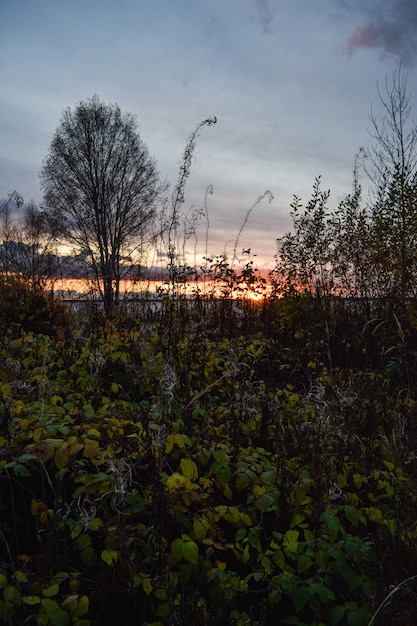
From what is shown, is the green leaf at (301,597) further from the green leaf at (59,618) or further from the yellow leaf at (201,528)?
the green leaf at (59,618)

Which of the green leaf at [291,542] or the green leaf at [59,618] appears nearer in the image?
the green leaf at [59,618]

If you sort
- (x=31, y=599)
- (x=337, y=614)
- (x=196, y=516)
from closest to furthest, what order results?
1. (x=31, y=599)
2. (x=337, y=614)
3. (x=196, y=516)

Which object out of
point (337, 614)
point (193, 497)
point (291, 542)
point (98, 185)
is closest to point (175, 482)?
point (193, 497)

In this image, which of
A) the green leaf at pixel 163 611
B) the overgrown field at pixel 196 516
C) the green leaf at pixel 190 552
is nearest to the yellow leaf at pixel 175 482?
the overgrown field at pixel 196 516

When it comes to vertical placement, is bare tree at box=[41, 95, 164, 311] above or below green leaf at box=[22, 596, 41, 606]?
above

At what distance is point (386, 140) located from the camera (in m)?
10.8

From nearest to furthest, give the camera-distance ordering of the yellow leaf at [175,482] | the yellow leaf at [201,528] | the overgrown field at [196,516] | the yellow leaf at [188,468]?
the overgrown field at [196,516], the yellow leaf at [201,528], the yellow leaf at [175,482], the yellow leaf at [188,468]

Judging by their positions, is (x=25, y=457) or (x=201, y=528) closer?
(x=201, y=528)

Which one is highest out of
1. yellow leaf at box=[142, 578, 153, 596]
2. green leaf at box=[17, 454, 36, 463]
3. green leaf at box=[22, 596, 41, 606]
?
A: green leaf at box=[17, 454, 36, 463]

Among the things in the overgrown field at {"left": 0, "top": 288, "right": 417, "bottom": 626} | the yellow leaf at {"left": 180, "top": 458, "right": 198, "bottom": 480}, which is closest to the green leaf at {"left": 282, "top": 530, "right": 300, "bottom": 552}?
the overgrown field at {"left": 0, "top": 288, "right": 417, "bottom": 626}

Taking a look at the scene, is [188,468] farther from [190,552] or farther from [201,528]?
[190,552]

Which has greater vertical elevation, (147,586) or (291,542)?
(291,542)

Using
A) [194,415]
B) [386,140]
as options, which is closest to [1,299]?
[194,415]

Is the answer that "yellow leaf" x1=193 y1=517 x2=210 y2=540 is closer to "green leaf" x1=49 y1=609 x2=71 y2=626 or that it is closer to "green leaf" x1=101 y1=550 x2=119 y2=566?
"green leaf" x1=101 y1=550 x2=119 y2=566
